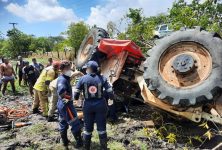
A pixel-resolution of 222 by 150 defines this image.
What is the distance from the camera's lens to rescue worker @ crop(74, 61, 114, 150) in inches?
200

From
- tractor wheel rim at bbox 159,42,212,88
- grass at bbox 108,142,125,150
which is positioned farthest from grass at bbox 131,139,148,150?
tractor wheel rim at bbox 159,42,212,88

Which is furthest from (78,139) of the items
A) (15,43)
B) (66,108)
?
(15,43)

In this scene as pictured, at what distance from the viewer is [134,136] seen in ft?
19.4

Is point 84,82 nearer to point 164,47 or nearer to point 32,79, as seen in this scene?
point 164,47

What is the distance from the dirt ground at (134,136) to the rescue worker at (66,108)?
28 cm

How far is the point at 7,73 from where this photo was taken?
476 inches

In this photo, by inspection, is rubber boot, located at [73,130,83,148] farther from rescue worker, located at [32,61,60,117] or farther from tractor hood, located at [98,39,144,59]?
rescue worker, located at [32,61,60,117]

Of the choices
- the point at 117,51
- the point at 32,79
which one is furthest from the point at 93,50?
the point at 32,79

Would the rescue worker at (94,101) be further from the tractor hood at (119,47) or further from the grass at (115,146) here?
the tractor hood at (119,47)

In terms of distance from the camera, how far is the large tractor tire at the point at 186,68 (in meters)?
4.90

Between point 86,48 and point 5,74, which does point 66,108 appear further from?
point 5,74

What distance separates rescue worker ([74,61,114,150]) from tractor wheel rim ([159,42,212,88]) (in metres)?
1.09

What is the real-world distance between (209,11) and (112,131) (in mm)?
7067

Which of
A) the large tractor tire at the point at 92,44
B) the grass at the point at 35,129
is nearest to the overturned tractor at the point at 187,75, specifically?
the large tractor tire at the point at 92,44
